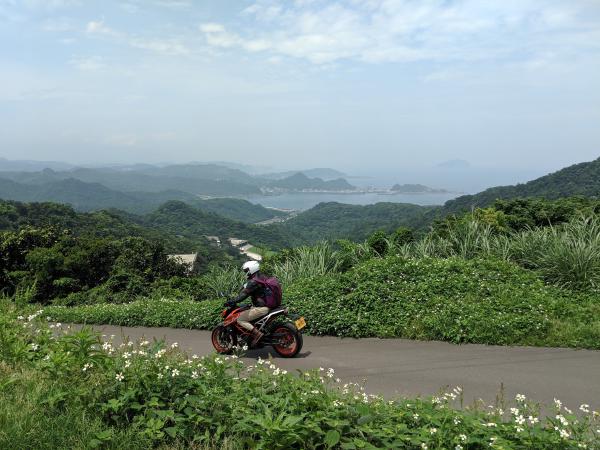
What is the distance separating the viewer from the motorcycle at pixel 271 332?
6.33 meters

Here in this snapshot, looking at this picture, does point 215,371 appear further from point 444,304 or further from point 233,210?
point 233,210

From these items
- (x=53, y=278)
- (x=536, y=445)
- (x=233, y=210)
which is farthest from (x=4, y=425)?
(x=233, y=210)

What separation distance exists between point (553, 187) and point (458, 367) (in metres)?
54.6

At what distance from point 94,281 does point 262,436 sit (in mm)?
15794

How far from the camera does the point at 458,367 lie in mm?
5375

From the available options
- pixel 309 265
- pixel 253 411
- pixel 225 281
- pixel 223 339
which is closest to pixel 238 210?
pixel 225 281

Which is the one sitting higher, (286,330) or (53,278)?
(286,330)

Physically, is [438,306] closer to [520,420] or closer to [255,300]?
[255,300]

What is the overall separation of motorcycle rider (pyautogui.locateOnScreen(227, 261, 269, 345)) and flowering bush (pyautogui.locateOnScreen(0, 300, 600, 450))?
2.00 meters

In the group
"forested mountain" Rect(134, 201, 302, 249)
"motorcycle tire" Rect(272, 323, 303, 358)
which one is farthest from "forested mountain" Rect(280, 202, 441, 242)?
"motorcycle tire" Rect(272, 323, 303, 358)

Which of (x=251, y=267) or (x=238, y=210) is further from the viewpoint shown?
(x=238, y=210)

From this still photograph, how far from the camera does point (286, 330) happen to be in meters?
6.37

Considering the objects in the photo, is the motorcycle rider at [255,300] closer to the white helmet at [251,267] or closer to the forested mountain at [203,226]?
the white helmet at [251,267]

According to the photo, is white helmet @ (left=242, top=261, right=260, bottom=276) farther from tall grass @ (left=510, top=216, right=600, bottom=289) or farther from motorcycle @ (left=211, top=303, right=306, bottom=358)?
tall grass @ (left=510, top=216, right=600, bottom=289)
